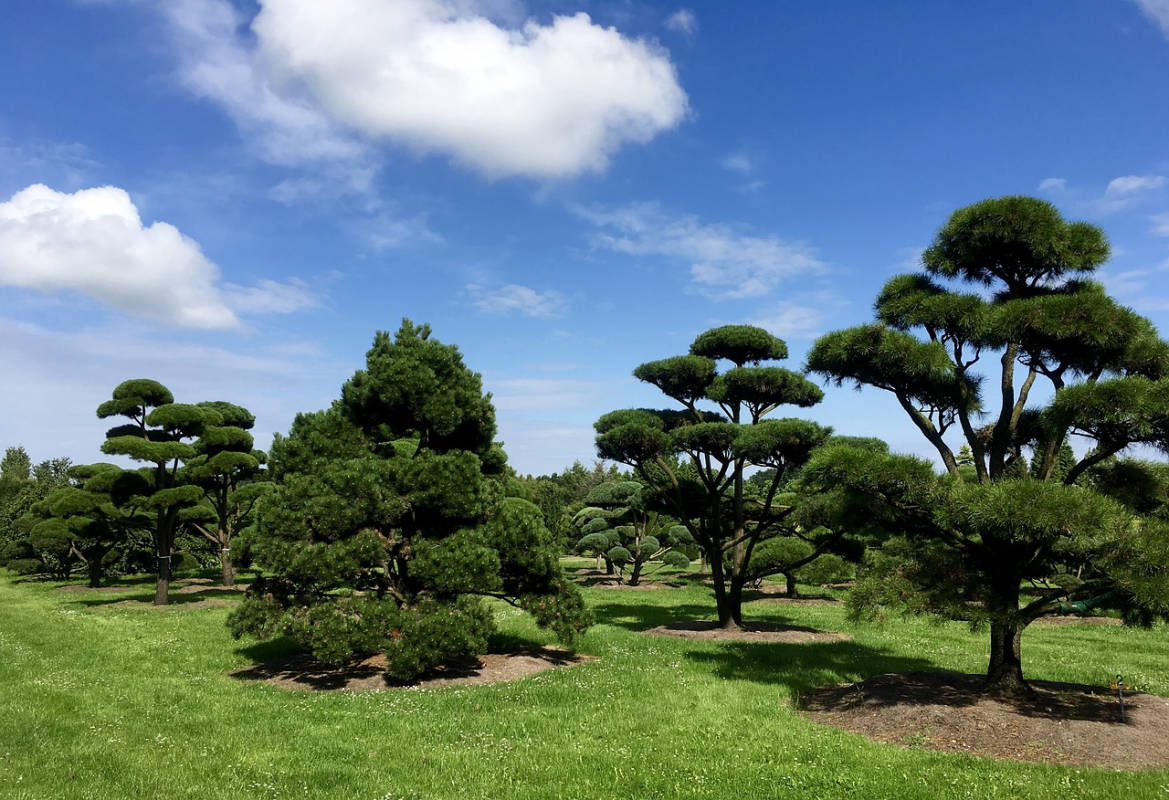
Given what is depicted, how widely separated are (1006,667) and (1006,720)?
1.28 metres

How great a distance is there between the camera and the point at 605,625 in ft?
63.6

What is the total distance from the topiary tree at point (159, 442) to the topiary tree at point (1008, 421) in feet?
72.7

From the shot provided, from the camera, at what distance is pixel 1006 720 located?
28.9ft

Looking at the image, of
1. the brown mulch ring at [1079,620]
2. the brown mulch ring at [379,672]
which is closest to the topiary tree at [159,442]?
the brown mulch ring at [379,672]

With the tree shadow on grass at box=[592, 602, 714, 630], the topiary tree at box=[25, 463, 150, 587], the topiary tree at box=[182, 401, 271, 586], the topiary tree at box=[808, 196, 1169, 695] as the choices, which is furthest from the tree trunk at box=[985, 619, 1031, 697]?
the topiary tree at box=[25, 463, 150, 587]

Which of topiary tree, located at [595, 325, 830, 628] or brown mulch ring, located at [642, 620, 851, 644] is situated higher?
topiary tree, located at [595, 325, 830, 628]

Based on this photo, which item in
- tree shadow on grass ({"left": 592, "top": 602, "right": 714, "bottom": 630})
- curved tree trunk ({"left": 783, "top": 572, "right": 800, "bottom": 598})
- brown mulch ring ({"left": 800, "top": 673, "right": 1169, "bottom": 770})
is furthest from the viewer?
curved tree trunk ({"left": 783, "top": 572, "right": 800, "bottom": 598})

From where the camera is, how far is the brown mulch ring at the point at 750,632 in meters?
17.2

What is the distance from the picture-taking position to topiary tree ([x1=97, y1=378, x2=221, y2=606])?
2277cm

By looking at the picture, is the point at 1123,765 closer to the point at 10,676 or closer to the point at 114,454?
the point at 10,676

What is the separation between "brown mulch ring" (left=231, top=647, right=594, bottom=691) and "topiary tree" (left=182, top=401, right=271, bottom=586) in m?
8.37

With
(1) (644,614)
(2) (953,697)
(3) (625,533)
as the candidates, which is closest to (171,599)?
(1) (644,614)

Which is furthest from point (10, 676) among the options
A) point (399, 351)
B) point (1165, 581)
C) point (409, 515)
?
point (1165, 581)

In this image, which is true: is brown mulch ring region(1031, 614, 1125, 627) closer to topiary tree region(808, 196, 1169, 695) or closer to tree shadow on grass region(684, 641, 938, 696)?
tree shadow on grass region(684, 641, 938, 696)
